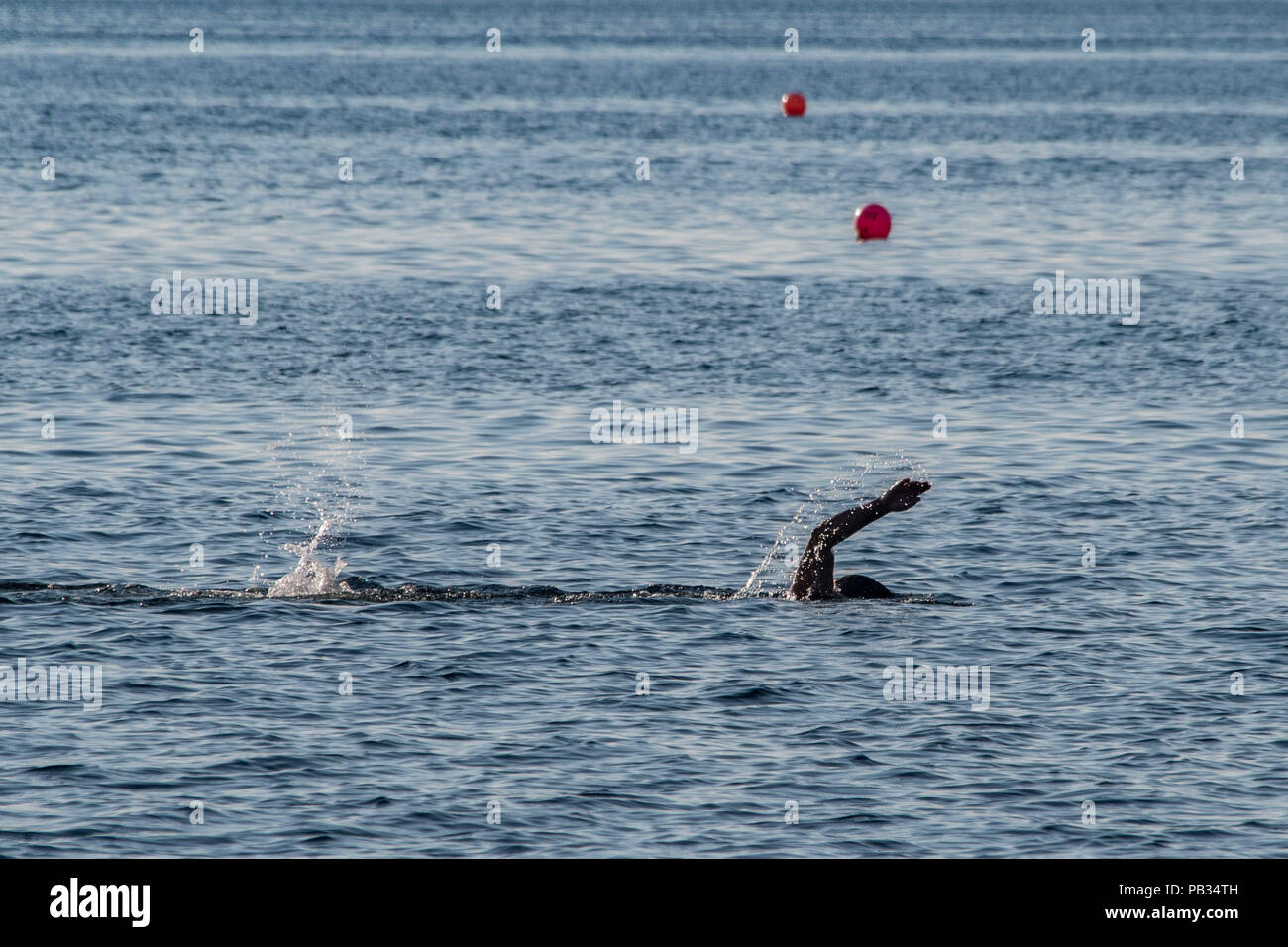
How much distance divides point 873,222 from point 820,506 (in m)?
28.1

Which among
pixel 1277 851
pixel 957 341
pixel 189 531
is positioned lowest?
pixel 1277 851

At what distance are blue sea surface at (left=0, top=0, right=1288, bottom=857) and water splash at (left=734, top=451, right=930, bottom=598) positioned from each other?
141mm

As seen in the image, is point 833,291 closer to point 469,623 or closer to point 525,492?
point 525,492

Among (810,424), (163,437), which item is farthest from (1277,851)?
(163,437)

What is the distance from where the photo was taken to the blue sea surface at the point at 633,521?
54.2 ft

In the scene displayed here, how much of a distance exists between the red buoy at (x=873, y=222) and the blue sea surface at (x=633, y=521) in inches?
27.8

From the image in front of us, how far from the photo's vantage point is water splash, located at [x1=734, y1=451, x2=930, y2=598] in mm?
24109

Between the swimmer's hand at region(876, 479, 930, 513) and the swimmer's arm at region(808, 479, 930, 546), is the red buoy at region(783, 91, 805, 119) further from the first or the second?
the swimmer's hand at region(876, 479, 930, 513)

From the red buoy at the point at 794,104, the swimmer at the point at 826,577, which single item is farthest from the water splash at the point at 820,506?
the red buoy at the point at 794,104

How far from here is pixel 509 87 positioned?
12281 centimetres

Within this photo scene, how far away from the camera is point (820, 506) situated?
27.6 metres

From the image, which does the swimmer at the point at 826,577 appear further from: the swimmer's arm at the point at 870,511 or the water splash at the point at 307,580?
the water splash at the point at 307,580

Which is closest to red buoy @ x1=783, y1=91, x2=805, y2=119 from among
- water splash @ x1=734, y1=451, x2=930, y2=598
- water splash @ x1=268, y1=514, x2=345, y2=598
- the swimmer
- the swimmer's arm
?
water splash @ x1=734, y1=451, x2=930, y2=598
